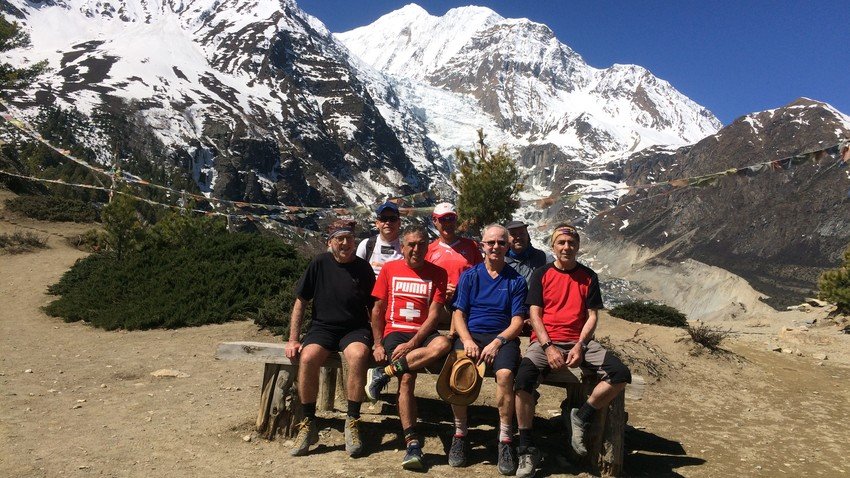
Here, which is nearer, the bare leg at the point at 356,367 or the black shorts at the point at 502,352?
the black shorts at the point at 502,352

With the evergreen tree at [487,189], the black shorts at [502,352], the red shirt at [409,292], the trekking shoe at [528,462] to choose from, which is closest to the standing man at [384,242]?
the red shirt at [409,292]

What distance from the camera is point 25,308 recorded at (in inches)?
514

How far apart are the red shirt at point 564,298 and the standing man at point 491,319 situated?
158mm

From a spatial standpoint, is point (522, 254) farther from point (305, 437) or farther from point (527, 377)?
point (305, 437)

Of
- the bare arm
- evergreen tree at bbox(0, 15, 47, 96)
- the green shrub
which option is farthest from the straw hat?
evergreen tree at bbox(0, 15, 47, 96)

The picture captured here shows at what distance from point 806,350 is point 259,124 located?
152886 millimetres

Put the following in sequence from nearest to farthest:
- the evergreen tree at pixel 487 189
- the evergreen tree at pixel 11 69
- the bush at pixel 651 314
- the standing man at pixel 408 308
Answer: the standing man at pixel 408 308
the bush at pixel 651 314
the evergreen tree at pixel 487 189
the evergreen tree at pixel 11 69

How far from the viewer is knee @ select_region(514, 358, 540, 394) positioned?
457cm

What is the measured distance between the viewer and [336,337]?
5.21 m

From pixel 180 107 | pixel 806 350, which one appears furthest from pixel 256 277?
pixel 180 107

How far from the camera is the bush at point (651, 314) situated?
1477 centimetres

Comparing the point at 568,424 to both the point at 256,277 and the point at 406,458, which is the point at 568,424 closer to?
the point at 406,458

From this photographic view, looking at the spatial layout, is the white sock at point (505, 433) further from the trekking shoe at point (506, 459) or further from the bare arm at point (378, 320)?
the bare arm at point (378, 320)

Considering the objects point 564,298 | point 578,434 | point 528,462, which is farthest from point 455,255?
point 528,462
